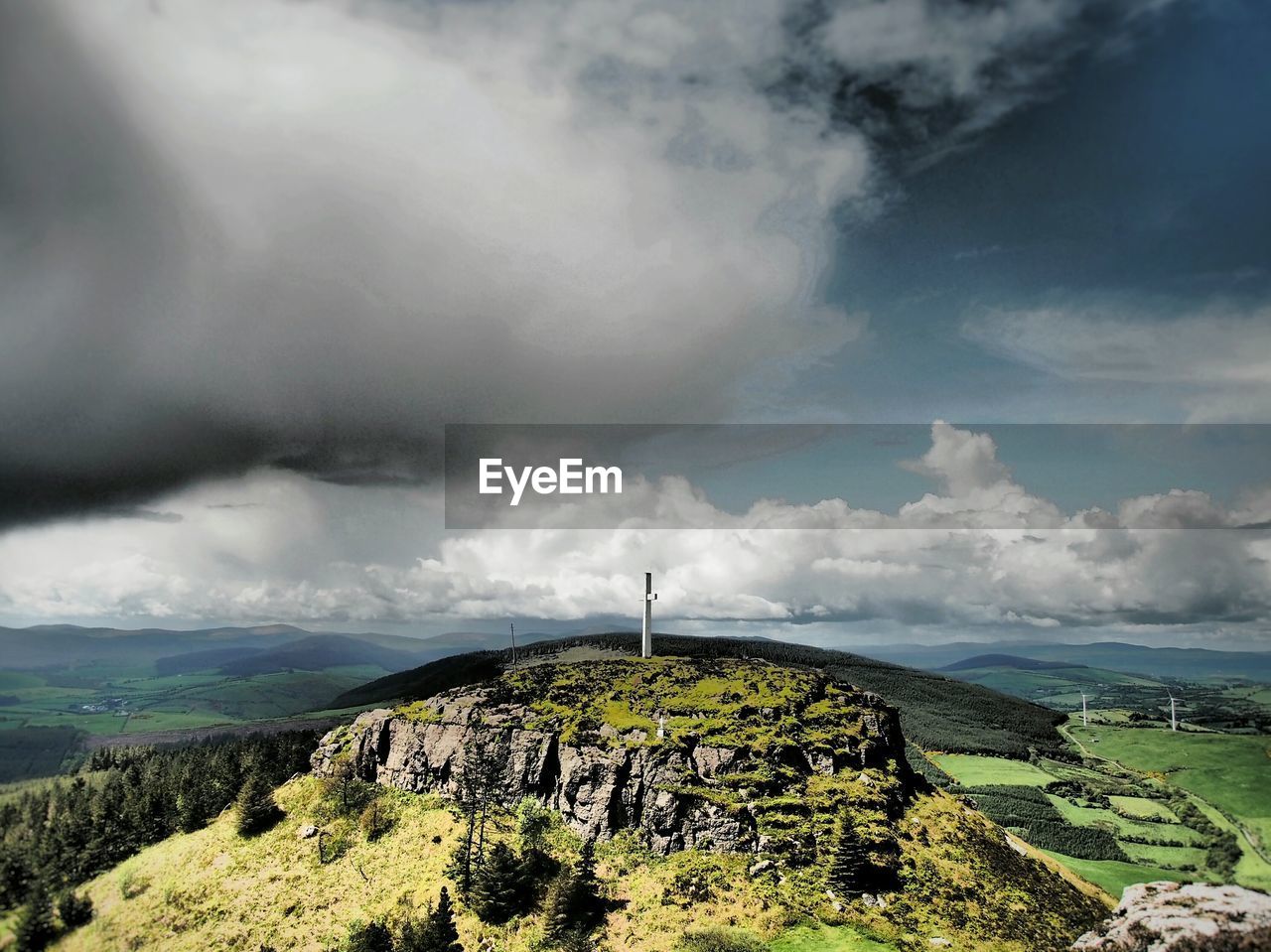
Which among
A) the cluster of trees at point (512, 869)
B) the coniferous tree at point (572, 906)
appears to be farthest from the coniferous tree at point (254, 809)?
the coniferous tree at point (572, 906)

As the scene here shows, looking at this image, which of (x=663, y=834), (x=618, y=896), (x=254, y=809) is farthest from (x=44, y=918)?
(x=663, y=834)

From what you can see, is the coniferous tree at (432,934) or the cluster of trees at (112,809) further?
the coniferous tree at (432,934)

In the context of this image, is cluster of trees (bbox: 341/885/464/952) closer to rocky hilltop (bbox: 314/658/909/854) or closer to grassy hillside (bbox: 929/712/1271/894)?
A: rocky hilltop (bbox: 314/658/909/854)

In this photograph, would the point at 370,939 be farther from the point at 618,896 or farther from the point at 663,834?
the point at 663,834

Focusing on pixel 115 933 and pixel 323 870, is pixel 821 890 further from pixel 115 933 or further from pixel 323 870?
pixel 115 933

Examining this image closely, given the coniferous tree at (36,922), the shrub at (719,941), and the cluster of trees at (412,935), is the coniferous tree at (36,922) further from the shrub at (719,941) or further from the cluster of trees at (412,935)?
the shrub at (719,941)

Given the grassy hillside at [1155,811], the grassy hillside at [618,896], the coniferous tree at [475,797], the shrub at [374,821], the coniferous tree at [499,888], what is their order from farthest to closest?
the shrub at [374,821] → the coniferous tree at [475,797] → the coniferous tree at [499,888] → the grassy hillside at [618,896] → the grassy hillside at [1155,811]
